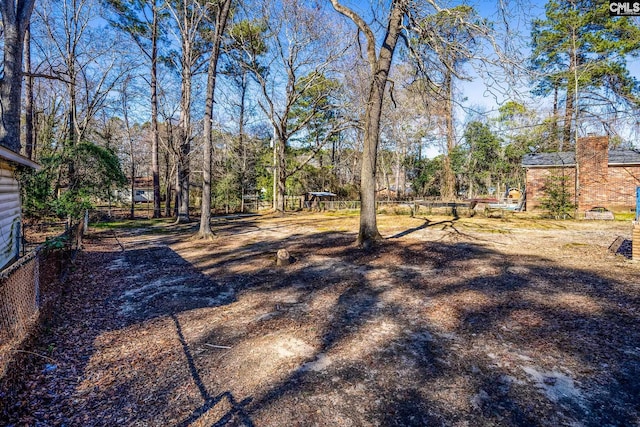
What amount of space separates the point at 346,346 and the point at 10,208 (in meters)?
8.69

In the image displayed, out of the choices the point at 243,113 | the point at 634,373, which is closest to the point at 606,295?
the point at 634,373

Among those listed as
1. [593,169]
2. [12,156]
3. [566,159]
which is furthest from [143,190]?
[593,169]

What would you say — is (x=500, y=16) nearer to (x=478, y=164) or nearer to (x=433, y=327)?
(x=433, y=327)

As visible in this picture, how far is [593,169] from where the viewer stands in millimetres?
17328

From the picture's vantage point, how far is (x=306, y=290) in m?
5.68

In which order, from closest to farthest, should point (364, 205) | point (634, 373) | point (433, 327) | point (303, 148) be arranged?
point (634, 373)
point (433, 327)
point (364, 205)
point (303, 148)

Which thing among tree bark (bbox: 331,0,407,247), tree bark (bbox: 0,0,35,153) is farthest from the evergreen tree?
tree bark (bbox: 0,0,35,153)

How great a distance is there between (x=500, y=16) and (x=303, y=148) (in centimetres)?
2316

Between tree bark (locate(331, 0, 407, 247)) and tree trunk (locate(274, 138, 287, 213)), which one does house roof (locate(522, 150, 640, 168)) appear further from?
tree trunk (locate(274, 138, 287, 213))

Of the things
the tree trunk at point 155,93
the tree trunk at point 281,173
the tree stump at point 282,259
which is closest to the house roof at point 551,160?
the tree trunk at point 281,173

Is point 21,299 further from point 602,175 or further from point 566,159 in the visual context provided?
point 566,159

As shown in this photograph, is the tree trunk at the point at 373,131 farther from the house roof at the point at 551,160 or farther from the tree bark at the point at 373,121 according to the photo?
the house roof at the point at 551,160

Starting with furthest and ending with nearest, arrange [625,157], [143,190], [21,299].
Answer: [143,190] < [625,157] < [21,299]

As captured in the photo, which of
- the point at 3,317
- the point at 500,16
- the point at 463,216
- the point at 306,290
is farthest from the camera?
the point at 463,216
